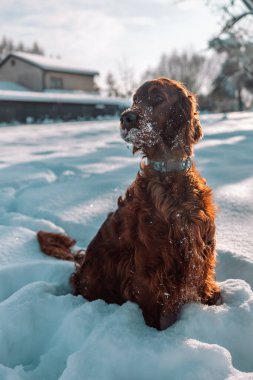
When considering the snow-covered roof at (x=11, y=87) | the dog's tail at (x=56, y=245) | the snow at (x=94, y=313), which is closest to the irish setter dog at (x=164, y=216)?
the snow at (x=94, y=313)

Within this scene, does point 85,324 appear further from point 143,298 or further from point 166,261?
point 166,261

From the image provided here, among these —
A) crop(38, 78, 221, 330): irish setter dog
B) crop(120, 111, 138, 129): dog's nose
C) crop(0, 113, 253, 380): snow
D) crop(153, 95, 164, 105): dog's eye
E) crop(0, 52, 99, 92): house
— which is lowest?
crop(0, 113, 253, 380): snow

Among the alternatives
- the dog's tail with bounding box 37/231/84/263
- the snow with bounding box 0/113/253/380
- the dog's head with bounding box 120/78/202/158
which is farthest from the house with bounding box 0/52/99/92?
the dog's head with bounding box 120/78/202/158

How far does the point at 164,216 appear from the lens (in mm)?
→ 1771

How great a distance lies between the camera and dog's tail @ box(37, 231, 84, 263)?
8.81ft

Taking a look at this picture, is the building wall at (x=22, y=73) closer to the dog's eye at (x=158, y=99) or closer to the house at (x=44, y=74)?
the house at (x=44, y=74)

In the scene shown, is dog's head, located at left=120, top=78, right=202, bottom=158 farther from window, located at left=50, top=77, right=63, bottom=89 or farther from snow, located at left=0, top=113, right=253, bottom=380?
window, located at left=50, top=77, right=63, bottom=89

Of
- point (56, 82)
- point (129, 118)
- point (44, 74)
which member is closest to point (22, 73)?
point (44, 74)

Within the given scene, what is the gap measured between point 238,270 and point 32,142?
649 cm

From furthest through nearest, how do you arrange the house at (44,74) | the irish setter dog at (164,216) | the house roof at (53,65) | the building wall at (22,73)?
the building wall at (22,73) → the house at (44,74) → the house roof at (53,65) → the irish setter dog at (164,216)

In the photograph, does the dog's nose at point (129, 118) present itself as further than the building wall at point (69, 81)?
No

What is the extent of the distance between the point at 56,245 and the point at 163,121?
4.29ft

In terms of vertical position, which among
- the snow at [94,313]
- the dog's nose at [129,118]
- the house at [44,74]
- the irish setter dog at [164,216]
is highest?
the house at [44,74]

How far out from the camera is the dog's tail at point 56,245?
269 centimetres
